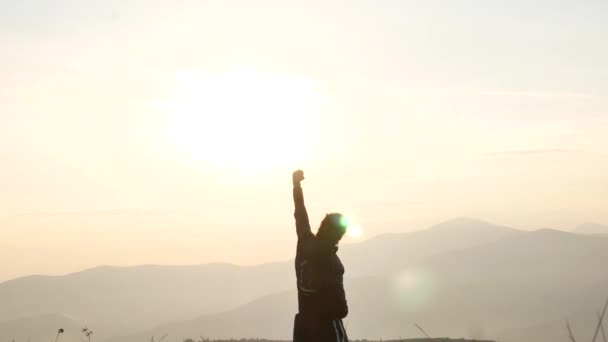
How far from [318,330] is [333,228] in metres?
0.93

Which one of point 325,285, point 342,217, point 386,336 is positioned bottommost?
point 386,336

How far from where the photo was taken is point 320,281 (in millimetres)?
7023

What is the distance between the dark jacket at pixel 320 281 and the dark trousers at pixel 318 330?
0.16ft

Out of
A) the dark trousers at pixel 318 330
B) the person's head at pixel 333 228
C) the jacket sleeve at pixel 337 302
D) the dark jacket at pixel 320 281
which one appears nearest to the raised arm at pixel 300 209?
the dark jacket at pixel 320 281

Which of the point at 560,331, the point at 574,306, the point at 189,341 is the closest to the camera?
the point at 189,341

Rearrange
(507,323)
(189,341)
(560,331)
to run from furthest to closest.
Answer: (507,323), (560,331), (189,341)

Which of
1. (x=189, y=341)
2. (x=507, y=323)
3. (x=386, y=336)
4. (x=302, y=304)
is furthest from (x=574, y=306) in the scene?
(x=302, y=304)

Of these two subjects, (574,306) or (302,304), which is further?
(574,306)

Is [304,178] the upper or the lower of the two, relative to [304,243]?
upper

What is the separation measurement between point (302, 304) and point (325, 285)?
1.04 feet

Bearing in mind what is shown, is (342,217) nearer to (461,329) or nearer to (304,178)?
(304,178)

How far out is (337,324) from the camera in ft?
23.7

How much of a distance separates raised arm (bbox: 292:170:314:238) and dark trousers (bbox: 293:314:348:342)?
0.74 metres

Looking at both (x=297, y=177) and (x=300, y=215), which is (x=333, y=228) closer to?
(x=300, y=215)
